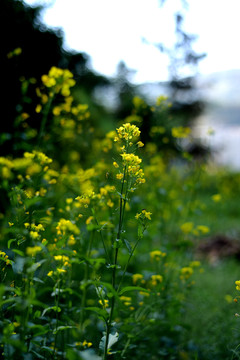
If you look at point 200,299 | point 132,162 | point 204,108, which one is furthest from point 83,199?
point 204,108

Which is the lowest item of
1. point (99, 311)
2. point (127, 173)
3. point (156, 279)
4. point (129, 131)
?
point (99, 311)

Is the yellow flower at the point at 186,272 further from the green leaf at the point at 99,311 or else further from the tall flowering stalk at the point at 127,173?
the green leaf at the point at 99,311

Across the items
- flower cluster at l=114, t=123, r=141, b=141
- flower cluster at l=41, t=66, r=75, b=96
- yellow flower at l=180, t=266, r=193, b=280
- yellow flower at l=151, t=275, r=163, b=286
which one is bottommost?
yellow flower at l=151, t=275, r=163, b=286

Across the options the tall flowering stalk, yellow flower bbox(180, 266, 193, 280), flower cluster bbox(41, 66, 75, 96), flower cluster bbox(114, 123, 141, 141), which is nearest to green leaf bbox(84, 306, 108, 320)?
the tall flowering stalk

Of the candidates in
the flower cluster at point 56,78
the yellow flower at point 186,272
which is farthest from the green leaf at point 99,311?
the flower cluster at point 56,78

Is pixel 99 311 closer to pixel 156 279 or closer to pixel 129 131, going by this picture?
pixel 129 131

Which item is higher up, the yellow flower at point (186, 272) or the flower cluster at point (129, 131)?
the flower cluster at point (129, 131)

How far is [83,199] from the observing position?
5.21 feet

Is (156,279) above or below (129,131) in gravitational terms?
below

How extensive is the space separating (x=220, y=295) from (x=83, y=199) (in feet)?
8.54

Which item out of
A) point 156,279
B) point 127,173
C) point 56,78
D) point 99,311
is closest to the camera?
point 99,311

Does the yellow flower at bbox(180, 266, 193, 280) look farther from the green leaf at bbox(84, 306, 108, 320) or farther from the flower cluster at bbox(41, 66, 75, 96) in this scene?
the flower cluster at bbox(41, 66, 75, 96)

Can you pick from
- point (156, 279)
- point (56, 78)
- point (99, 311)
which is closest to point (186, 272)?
point (156, 279)

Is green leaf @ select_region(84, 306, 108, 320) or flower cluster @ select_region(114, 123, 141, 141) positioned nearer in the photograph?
green leaf @ select_region(84, 306, 108, 320)
